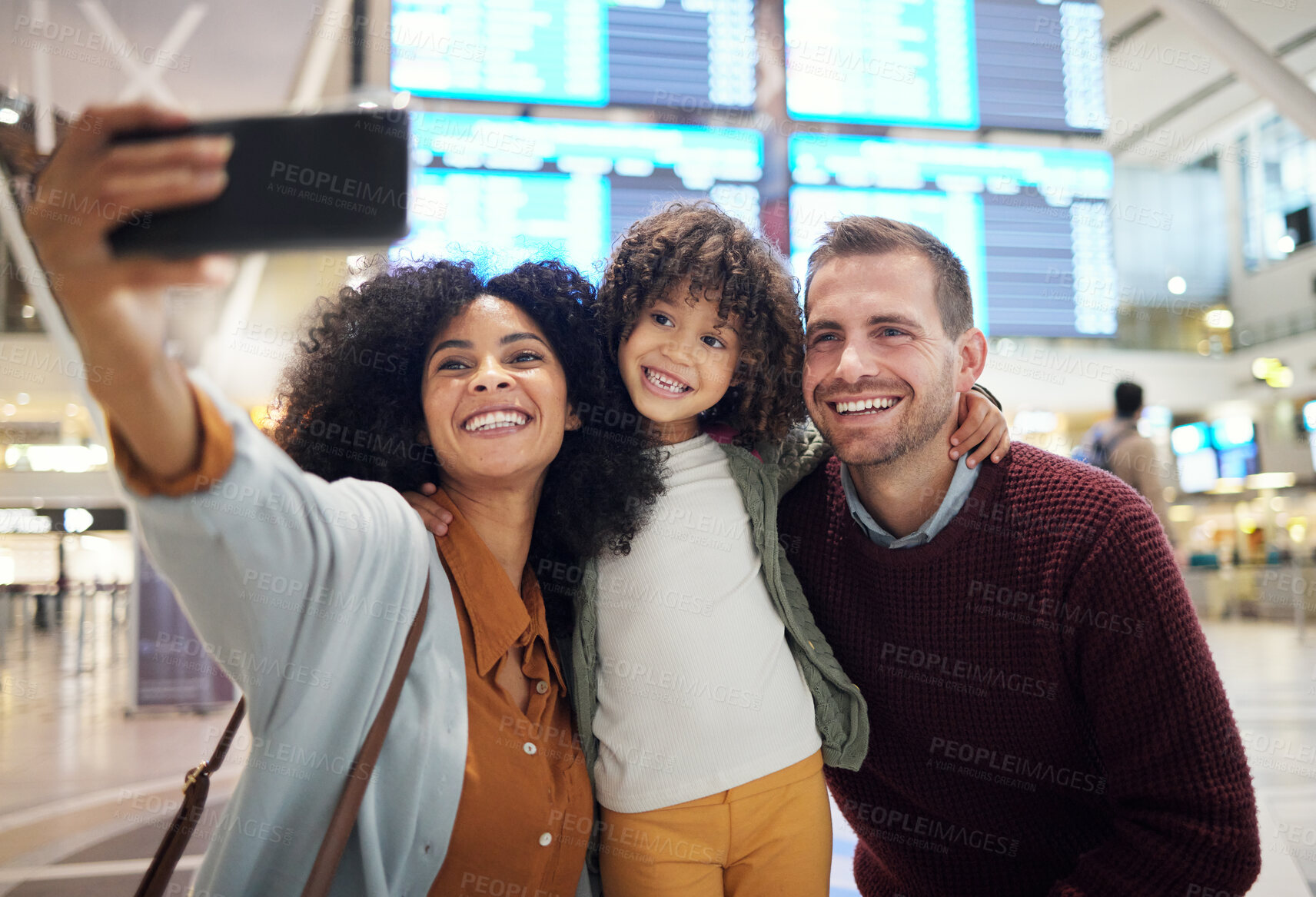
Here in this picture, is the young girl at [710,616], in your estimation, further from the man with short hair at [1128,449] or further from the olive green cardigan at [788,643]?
the man with short hair at [1128,449]

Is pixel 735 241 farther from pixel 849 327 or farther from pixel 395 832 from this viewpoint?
pixel 395 832

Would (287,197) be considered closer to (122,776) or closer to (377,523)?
(377,523)

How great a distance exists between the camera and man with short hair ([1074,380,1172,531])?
198 inches

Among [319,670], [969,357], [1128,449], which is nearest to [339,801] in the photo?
[319,670]

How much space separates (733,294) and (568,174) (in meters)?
1.68

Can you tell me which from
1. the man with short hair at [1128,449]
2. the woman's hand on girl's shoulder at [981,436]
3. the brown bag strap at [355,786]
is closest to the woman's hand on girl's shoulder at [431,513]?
the brown bag strap at [355,786]

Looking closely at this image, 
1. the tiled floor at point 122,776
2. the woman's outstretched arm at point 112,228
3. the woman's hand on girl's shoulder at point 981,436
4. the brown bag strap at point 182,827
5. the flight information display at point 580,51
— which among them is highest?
the flight information display at point 580,51

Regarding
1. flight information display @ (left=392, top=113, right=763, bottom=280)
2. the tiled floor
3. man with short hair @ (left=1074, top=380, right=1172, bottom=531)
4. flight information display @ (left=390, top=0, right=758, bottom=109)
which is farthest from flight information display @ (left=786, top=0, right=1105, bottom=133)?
the tiled floor

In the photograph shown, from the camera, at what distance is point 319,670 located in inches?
58.0

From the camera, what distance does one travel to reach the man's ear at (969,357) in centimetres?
224

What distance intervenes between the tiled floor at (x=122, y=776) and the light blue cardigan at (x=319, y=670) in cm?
211

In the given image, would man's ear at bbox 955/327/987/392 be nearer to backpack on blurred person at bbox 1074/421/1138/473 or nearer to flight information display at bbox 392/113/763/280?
flight information display at bbox 392/113/763/280

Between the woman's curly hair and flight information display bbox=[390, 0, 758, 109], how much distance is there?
1456 millimetres

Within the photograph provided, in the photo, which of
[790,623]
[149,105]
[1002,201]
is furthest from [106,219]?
[1002,201]
